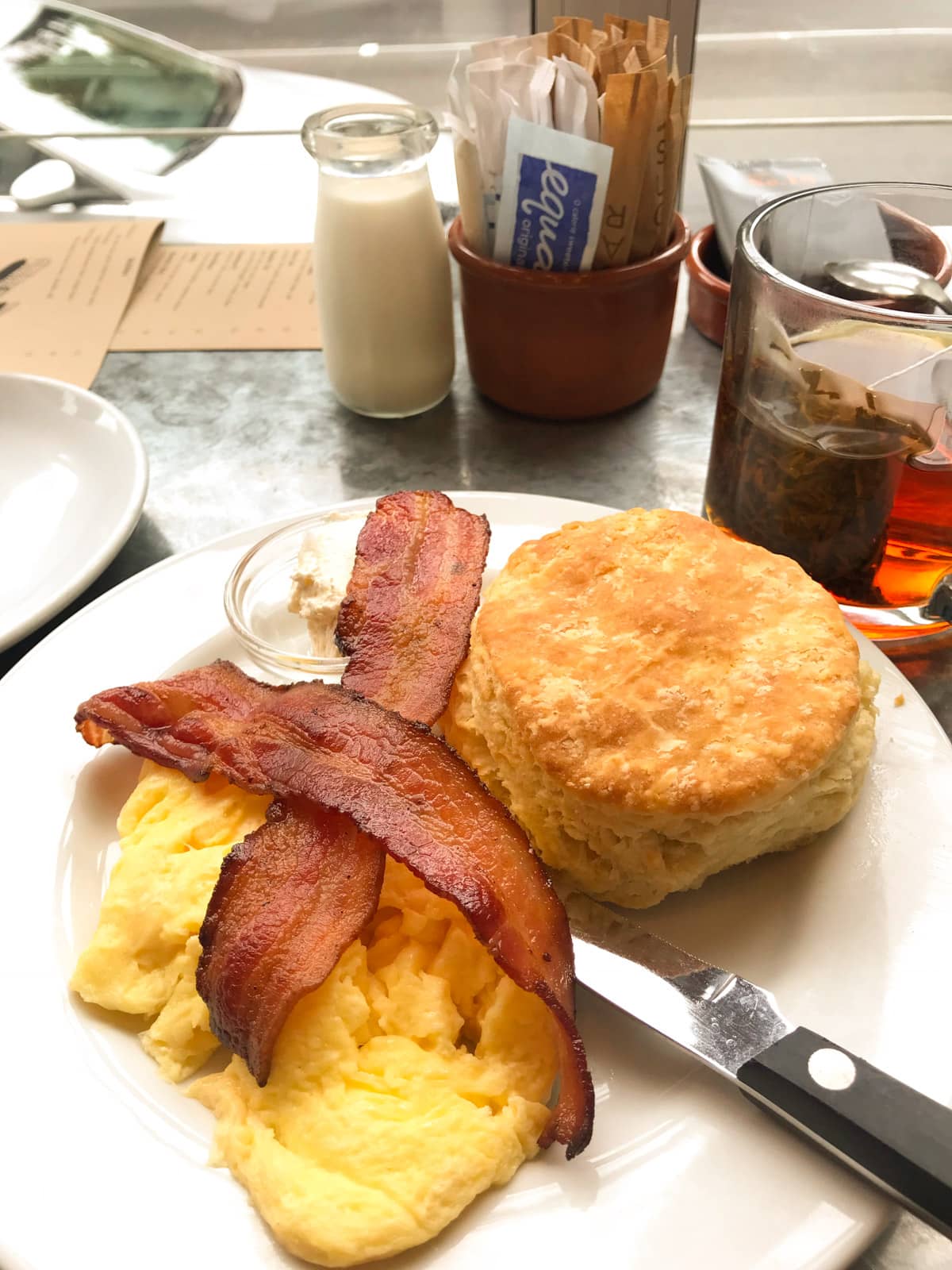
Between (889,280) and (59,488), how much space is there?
1.46 meters

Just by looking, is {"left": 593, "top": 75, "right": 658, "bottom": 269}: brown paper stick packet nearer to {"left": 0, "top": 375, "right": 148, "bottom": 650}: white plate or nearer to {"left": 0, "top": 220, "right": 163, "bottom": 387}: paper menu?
{"left": 0, "top": 375, "right": 148, "bottom": 650}: white plate

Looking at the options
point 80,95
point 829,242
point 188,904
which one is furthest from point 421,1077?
point 80,95

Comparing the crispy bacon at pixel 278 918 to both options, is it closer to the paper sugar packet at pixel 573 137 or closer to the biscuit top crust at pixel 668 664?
the biscuit top crust at pixel 668 664

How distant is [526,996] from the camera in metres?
0.92

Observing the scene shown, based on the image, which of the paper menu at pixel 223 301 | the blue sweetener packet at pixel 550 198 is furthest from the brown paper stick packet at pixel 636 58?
the paper menu at pixel 223 301

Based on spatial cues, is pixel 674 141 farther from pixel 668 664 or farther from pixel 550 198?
pixel 668 664

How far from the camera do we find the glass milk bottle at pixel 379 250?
1.68 m

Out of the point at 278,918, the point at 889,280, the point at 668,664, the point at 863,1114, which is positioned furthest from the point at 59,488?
the point at 863,1114

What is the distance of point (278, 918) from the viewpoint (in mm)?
923

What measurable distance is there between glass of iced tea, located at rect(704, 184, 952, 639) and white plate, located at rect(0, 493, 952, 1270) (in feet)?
0.64

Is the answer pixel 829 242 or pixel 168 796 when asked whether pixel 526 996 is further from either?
pixel 829 242

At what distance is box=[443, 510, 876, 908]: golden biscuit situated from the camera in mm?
957

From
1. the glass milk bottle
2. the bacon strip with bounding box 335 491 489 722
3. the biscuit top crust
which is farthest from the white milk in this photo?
the biscuit top crust

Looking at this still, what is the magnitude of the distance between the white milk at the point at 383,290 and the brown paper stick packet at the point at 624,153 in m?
0.34
